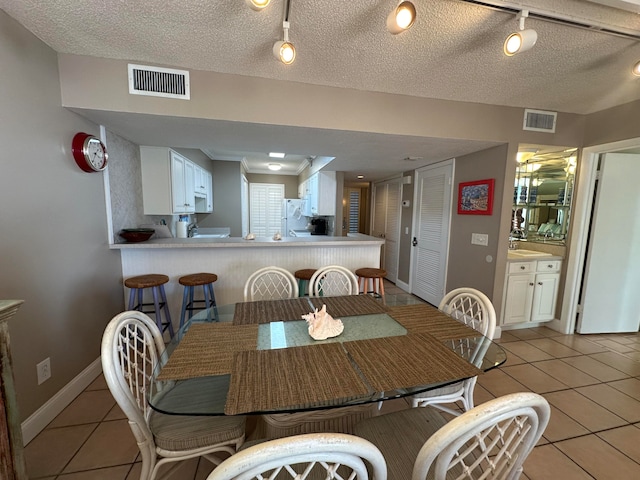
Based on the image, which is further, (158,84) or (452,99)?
(452,99)

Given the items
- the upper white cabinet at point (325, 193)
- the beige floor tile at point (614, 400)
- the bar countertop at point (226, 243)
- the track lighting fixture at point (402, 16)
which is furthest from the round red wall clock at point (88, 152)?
the beige floor tile at point (614, 400)

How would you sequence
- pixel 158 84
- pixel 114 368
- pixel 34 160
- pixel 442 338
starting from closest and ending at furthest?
pixel 114 368 → pixel 442 338 → pixel 34 160 → pixel 158 84

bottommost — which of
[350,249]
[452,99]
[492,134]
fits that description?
[350,249]

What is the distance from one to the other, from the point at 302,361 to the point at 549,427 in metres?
1.81

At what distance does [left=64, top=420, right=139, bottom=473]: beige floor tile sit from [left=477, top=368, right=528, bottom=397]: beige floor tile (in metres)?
2.47

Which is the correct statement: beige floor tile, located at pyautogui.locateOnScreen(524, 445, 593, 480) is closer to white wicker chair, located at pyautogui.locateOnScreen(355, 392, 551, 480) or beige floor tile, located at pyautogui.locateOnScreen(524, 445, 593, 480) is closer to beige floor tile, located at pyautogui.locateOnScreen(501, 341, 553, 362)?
white wicker chair, located at pyautogui.locateOnScreen(355, 392, 551, 480)

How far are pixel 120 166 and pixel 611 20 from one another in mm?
3886

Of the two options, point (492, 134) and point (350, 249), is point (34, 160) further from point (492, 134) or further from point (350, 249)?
point (492, 134)

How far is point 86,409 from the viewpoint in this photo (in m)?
1.88

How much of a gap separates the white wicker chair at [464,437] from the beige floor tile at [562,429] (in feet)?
3.38

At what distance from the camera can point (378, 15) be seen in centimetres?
154

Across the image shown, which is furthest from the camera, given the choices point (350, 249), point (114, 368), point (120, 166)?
point (350, 249)

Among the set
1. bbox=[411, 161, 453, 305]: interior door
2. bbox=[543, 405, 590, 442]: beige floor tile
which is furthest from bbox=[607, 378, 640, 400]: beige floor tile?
bbox=[411, 161, 453, 305]: interior door

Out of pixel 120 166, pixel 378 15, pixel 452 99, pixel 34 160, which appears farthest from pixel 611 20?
pixel 120 166
